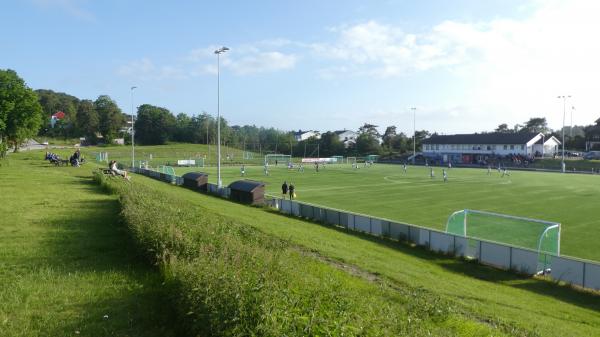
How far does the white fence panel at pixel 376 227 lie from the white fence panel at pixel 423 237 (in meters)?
2.35

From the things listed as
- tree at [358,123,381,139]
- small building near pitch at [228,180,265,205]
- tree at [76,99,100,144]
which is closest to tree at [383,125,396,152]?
tree at [358,123,381,139]

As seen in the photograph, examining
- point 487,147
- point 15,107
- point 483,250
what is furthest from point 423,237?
point 487,147

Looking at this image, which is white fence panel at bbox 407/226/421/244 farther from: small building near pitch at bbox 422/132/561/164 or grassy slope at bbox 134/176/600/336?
small building near pitch at bbox 422/132/561/164

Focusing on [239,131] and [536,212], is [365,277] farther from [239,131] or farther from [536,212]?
[239,131]

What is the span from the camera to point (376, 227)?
21.5 meters

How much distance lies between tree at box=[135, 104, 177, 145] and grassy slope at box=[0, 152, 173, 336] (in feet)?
431

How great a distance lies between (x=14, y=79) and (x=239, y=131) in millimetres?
112831

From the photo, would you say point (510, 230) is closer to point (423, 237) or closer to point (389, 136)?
point (423, 237)

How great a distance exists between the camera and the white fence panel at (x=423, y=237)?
19016 mm

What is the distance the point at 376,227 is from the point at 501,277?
273 inches

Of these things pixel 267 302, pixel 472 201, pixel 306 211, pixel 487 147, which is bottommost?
pixel 472 201

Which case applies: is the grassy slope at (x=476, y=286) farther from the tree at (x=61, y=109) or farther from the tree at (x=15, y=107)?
the tree at (x=61, y=109)

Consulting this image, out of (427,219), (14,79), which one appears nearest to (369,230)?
(427,219)

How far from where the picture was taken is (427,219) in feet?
86.6
